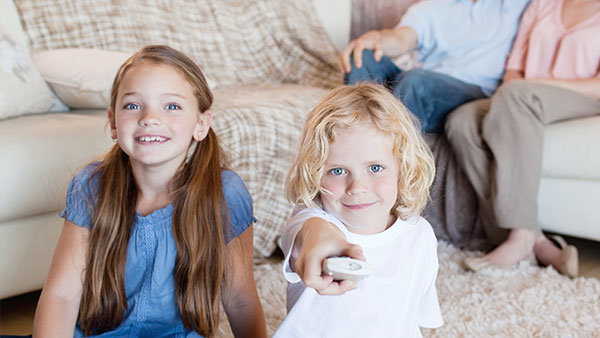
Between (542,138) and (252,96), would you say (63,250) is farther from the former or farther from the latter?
(542,138)

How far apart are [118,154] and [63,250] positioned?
0.19m

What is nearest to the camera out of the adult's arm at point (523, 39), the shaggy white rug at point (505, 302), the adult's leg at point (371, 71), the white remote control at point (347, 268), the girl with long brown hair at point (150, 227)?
the white remote control at point (347, 268)

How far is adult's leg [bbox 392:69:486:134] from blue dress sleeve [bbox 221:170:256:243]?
83 centimetres

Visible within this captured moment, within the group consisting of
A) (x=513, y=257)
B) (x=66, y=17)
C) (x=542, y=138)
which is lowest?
Result: (x=513, y=257)

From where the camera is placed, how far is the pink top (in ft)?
6.20

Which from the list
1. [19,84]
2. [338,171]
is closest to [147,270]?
[338,171]

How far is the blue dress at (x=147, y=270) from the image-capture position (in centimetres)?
106

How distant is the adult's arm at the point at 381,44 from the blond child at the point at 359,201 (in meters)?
0.89

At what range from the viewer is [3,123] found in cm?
151

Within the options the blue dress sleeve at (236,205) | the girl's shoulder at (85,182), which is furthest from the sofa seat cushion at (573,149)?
the girl's shoulder at (85,182)

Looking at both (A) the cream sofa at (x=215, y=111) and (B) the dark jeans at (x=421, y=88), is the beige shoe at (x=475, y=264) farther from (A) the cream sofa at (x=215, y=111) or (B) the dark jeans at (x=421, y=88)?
(B) the dark jeans at (x=421, y=88)

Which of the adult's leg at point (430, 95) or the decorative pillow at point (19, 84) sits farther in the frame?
the adult's leg at point (430, 95)

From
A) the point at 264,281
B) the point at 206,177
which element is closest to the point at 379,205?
the point at 206,177

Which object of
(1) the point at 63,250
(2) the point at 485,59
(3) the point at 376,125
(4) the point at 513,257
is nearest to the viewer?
(3) the point at 376,125
